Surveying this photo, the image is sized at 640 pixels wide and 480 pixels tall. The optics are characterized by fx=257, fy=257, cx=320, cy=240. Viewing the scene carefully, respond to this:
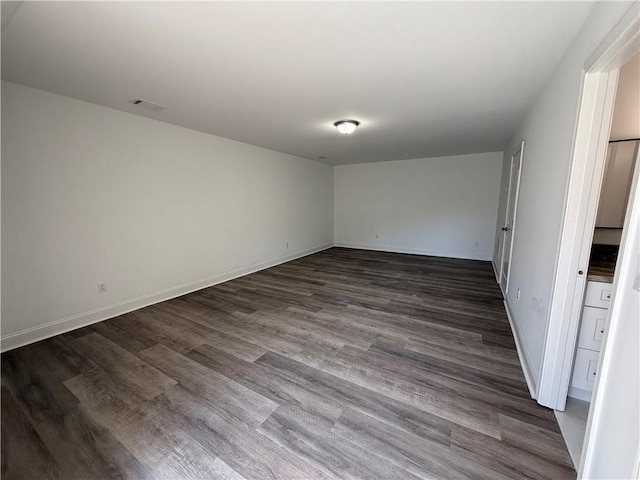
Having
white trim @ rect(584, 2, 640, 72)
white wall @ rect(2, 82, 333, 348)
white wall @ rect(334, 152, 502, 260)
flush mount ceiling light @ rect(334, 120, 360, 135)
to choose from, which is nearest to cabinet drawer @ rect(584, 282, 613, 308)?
white trim @ rect(584, 2, 640, 72)

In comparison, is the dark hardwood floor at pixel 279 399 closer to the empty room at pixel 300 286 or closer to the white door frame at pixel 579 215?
the empty room at pixel 300 286

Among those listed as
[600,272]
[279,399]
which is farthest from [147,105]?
[600,272]

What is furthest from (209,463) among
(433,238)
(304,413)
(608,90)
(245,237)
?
(433,238)

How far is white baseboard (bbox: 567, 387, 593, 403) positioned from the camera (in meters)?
1.71

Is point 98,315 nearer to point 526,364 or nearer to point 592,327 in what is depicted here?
point 526,364

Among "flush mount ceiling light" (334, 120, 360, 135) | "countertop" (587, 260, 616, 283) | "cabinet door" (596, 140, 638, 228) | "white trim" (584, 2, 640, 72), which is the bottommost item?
"countertop" (587, 260, 616, 283)

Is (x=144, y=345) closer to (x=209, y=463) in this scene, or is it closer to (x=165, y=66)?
(x=209, y=463)

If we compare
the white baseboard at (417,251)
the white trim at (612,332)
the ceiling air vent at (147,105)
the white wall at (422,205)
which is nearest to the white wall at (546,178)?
the white trim at (612,332)

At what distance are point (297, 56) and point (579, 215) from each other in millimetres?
2000

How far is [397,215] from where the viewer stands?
21.0 ft

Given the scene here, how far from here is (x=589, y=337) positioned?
1.64 metres

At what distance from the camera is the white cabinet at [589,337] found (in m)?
1.57

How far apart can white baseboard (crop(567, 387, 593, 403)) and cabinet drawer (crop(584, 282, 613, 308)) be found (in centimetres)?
61

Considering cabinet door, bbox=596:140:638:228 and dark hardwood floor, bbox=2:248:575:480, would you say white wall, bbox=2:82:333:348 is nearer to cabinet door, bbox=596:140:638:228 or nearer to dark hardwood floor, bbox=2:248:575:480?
A: dark hardwood floor, bbox=2:248:575:480
